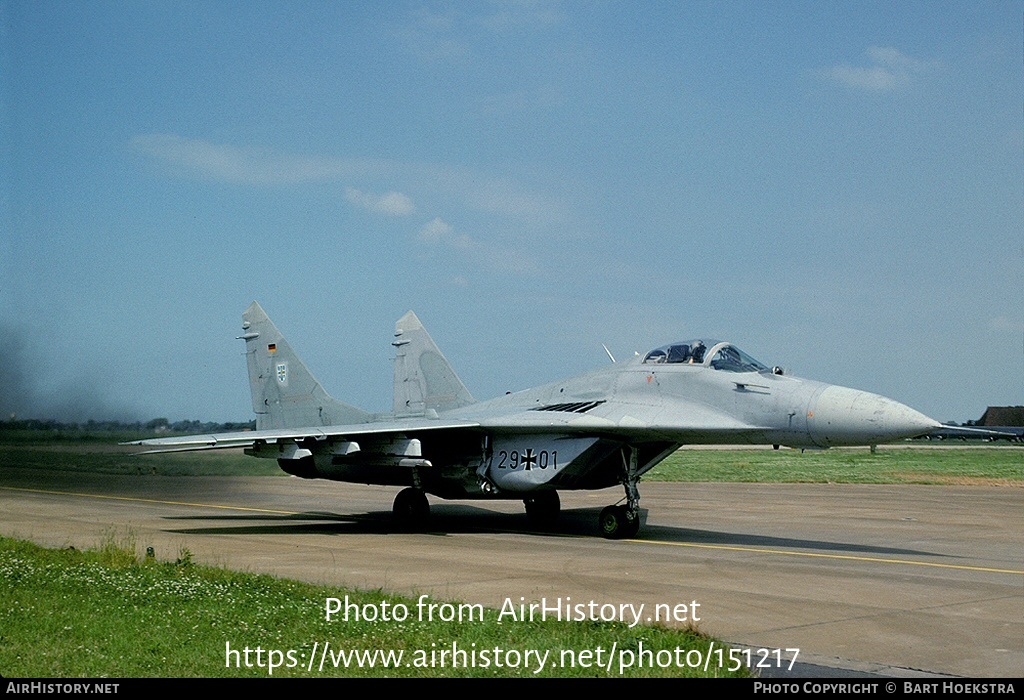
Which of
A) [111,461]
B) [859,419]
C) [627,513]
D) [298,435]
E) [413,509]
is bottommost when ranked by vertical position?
[413,509]

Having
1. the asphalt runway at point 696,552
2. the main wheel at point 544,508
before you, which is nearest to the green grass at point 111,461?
the asphalt runway at point 696,552

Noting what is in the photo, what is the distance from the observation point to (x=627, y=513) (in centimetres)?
1551

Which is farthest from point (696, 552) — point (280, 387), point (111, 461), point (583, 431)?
point (111, 461)

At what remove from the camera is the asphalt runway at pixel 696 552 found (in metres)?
8.23

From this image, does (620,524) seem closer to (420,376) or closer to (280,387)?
(420,376)

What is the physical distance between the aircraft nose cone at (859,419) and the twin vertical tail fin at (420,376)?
8.86 meters

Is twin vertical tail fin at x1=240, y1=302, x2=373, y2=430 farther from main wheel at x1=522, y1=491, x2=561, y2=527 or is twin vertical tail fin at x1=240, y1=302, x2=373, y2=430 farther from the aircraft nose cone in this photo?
the aircraft nose cone

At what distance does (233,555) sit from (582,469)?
551 cm

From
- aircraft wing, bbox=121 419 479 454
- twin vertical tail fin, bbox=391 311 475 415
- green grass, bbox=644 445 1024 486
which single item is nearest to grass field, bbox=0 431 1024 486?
green grass, bbox=644 445 1024 486

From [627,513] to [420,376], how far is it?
23.3 ft

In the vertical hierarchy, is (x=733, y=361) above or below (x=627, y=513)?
above

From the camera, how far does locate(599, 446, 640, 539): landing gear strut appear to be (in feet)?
50.9
